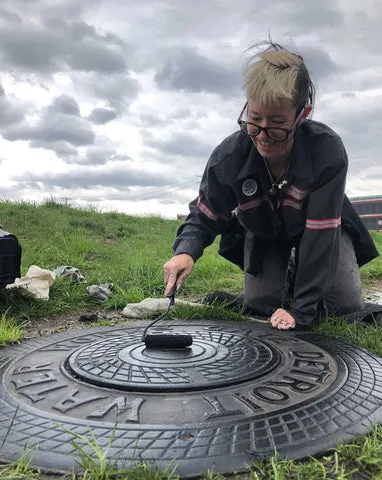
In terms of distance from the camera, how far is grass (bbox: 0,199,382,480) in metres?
1.05

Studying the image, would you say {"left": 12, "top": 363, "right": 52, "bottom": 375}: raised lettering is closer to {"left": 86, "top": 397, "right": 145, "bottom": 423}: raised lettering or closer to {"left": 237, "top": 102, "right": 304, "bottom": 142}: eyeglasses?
{"left": 86, "top": 397, "right": 145, "bottom": 423}: raised lettering

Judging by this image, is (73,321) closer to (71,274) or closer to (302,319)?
(71,274)

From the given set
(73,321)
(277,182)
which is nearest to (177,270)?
(277,182)

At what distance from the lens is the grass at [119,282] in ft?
3.43

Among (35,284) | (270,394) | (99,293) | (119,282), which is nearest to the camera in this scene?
(270,394)

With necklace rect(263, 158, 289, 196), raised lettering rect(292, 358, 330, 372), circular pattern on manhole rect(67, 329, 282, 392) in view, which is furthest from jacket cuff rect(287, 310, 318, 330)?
necklace rect(263, 158, 289, 196)

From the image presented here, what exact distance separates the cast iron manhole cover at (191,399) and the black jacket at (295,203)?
369 mm

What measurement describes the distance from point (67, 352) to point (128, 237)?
4226 millimetres

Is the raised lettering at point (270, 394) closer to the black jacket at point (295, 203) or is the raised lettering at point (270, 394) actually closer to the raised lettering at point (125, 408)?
the raised lettering at point (125, 408)

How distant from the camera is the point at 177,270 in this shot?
205 cm

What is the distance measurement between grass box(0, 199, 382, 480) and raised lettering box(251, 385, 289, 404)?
0.25 metres

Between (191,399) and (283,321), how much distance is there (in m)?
0.94

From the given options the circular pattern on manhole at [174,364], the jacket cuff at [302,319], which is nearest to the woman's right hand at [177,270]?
the circular pattern on manhole at [174,364]

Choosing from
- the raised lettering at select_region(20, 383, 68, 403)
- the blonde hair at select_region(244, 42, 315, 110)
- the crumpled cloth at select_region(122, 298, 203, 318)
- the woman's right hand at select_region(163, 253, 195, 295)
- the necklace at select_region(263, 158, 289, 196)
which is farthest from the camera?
the crumpled cloth at select_region(122, 298, 203, 318)
